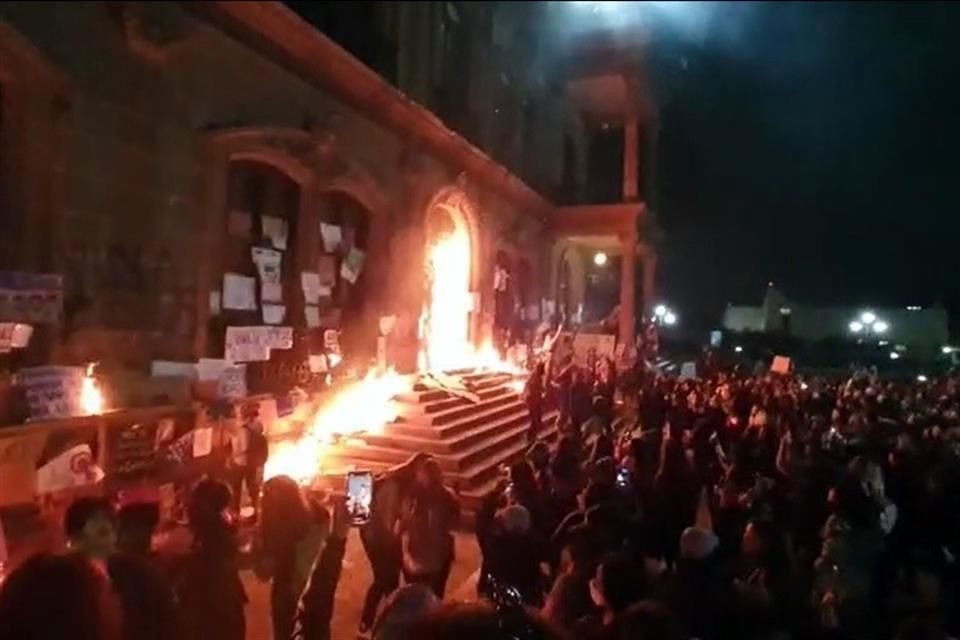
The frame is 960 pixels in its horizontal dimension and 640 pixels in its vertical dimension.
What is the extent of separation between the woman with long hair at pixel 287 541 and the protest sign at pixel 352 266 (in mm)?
7737

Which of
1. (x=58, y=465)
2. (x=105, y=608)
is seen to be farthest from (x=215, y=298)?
(x=105, y=608)

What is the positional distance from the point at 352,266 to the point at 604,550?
907 centimetres

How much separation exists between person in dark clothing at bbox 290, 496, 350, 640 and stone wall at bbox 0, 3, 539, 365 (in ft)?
11.1

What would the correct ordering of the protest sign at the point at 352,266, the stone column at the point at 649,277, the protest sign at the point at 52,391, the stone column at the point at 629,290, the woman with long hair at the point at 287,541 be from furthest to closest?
the stone column at the point at 649,277 → the stone column at the point at 629,290 → the protest sign at the point at 352,266 → the protest sign at the point at 52,391 → the woman with long hair at the point at 287,541

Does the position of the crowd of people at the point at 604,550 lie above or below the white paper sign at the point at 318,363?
below

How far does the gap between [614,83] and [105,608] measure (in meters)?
22.3

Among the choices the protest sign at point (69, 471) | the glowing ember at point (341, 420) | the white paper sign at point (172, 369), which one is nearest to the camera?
the protest sign at point (69, 471)

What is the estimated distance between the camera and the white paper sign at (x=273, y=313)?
1078 centimetres

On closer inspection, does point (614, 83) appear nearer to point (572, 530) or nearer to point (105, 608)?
point (572, 530)

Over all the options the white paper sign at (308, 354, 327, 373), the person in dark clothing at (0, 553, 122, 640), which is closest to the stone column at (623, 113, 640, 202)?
the white paper sign at (308, 354, 327, 373)

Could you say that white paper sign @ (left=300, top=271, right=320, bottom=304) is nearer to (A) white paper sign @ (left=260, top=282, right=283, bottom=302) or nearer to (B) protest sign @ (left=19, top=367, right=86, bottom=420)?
(A) white paper sign @ (left=260, top=282, right=283, bottom=302)

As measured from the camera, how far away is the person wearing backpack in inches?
333

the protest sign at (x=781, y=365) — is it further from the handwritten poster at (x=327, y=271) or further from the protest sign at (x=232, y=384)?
the handwritten poster at (x=327, y=271)

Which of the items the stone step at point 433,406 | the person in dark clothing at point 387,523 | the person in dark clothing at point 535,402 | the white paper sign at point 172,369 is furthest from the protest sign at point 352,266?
the person in dark clothing at point 387,523
